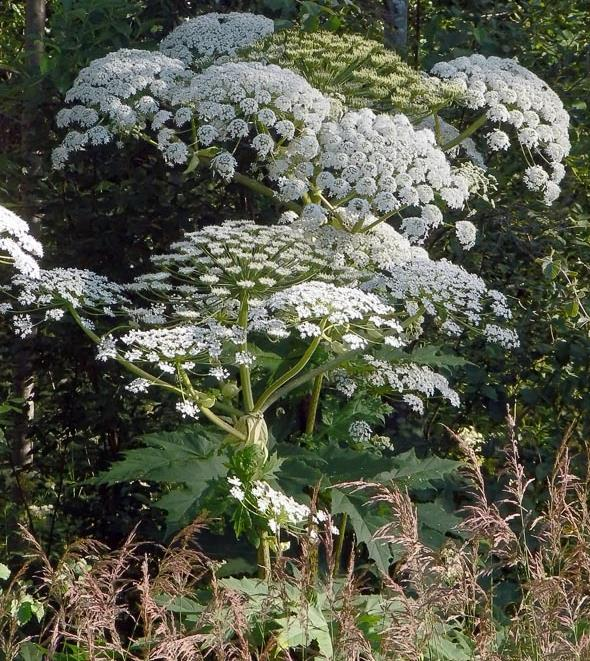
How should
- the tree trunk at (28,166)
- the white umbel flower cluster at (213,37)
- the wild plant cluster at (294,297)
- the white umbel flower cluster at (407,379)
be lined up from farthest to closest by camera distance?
the tree trunk at (28,166) < the white umbel flower cluster at (213,37) < the white umbel flower cluster at (407,379) < the wild plant cluster at (294,297)

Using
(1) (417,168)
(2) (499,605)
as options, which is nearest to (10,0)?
(1) (417,168)

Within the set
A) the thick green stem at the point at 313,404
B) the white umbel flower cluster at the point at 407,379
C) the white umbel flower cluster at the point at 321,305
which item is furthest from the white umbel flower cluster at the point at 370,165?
the thick green stem at the point at 313,404

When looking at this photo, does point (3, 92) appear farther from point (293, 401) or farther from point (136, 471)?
point (136, 471)

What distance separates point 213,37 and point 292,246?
1183 millimetres

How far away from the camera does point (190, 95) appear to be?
406 cm

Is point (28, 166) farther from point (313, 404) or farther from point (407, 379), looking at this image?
point (407, 379)

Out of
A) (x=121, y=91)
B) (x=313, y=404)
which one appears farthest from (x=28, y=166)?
(x=313, y=404)

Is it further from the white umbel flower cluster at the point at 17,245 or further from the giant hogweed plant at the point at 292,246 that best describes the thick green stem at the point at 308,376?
the white umbel flower cluster at the point at 17,245

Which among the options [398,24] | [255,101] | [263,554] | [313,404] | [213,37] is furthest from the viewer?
[398,24]

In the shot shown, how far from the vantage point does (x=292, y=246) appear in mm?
4094

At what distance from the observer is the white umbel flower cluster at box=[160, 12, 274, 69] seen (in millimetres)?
4672

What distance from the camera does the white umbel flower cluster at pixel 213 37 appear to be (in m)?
4.67

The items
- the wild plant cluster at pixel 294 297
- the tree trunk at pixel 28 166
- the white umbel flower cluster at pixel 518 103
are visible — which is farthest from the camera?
the tree trunk at pixel 28 166

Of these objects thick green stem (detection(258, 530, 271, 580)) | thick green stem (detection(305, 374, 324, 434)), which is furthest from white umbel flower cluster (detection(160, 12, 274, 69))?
thick green stem (detection(258, 530, 271, 580))
